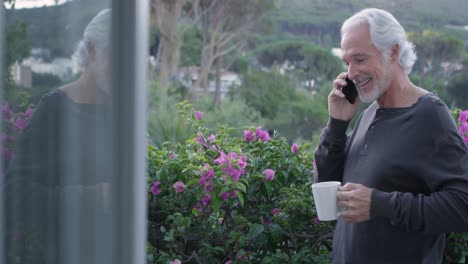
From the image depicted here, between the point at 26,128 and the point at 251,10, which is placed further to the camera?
the point at 251,10

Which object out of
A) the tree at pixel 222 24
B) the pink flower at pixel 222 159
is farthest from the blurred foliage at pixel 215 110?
the pink flower at pixel 222 159

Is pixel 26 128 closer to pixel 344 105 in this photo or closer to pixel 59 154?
pixel 59 154

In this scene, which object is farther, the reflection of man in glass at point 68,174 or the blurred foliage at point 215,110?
the blurred foliage at point 215,110

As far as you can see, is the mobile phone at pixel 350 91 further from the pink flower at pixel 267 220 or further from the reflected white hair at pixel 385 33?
the pink flower at pixel 267 220

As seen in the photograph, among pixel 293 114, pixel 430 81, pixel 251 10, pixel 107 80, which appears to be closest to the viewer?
pixel 107 80

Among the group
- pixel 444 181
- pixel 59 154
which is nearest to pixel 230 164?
pixel 444 181

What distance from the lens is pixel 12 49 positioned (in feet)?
2.81

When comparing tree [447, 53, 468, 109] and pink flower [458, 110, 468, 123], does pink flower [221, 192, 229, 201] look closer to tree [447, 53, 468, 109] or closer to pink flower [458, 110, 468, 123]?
pink flower [458, 110, 468, 123]

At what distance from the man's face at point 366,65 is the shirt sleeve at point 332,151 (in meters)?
0.12

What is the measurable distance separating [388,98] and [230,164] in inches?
28.8

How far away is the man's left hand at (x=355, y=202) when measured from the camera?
1.62 meters

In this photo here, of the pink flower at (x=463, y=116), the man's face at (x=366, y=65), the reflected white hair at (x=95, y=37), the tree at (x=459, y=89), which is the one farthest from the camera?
the tree at (x=459, y=89)

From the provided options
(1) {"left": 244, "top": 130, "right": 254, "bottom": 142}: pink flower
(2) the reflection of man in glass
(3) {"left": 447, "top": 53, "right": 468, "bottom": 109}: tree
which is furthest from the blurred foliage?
(2) the reflection of man in glass

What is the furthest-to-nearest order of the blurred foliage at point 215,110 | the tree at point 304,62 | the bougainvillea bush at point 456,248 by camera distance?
1. the tree at point 304,62
2. the blurred foliage at point 215,110
3. the bougainvillea bush at point 456,248
